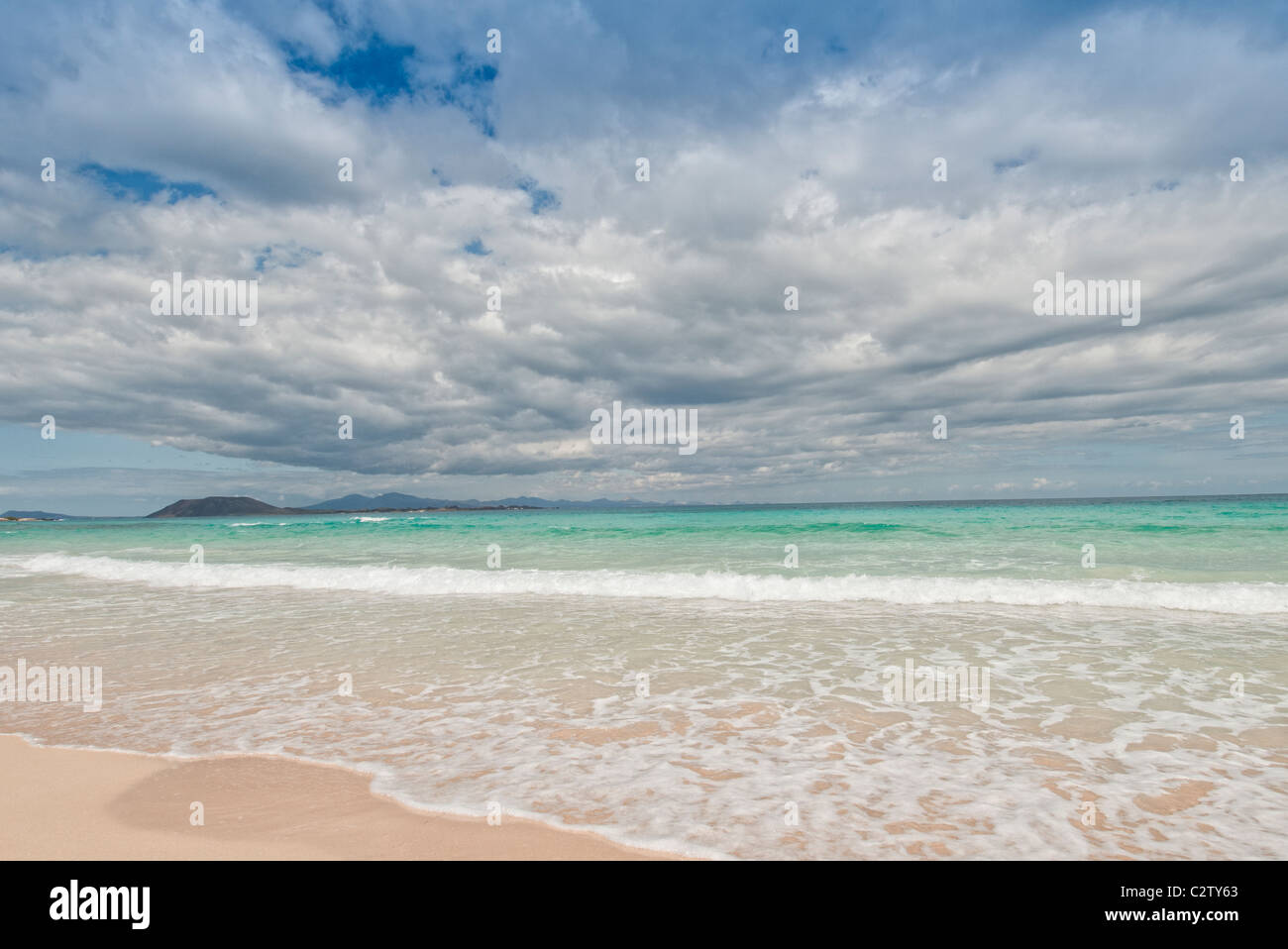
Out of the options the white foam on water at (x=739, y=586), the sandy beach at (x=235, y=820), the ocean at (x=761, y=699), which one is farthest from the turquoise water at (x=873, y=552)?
the sandy beach at (x=235, y=820)

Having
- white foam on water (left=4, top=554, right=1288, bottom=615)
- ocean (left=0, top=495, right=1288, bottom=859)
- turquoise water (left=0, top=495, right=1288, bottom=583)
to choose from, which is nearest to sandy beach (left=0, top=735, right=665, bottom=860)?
ocean (left=0, top=495, right=1288, bottom=859)

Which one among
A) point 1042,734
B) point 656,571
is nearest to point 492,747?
point 1042,734

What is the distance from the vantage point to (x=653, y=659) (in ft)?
30.2

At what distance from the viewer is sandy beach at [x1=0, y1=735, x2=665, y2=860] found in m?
3.89

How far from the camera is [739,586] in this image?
54.3 feet

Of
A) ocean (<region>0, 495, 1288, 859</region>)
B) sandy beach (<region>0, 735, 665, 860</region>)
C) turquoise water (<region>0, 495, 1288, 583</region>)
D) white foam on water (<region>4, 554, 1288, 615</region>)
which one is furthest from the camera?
turquoise water (<region>0, 495, 1288, 583</region>)

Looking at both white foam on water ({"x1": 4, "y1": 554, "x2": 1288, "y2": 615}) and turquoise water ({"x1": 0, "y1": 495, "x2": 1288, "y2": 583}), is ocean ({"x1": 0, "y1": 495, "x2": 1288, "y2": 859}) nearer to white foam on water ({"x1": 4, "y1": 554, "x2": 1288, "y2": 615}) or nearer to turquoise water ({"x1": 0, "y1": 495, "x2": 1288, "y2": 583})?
white foam on water ({"x1": 4, "y1": 554, "x2": 1288, "y2": 615})

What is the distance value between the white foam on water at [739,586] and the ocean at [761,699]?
0.12m

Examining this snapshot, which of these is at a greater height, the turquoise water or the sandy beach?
the sandy beach

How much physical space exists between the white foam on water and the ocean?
0.12 metres

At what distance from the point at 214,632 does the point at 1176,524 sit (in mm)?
42847
